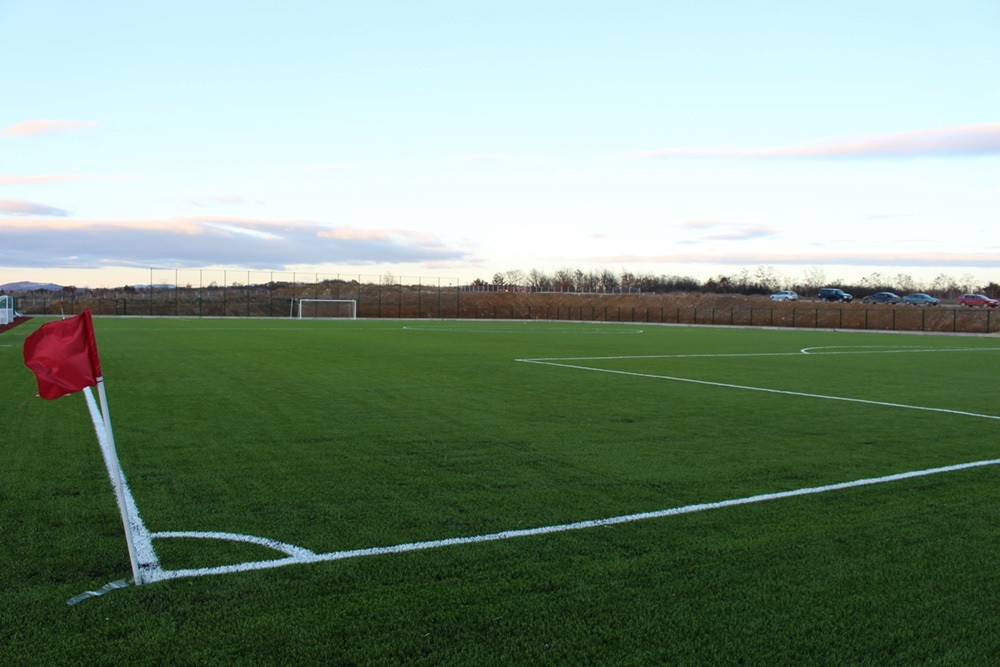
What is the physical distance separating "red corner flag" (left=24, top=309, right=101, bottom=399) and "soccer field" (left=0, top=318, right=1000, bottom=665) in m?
0.96

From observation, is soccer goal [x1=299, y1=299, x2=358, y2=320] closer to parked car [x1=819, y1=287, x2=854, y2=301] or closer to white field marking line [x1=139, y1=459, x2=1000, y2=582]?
parked car [x1=819, y1=287, x2=854, y2=301]

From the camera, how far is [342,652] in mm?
3586

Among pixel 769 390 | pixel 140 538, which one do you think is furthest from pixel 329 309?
pixel 140 538

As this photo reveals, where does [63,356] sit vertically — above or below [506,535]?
above

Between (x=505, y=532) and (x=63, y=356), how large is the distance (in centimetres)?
261

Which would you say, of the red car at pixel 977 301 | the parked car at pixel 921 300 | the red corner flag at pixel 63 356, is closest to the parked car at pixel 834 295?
the parked car at pixel 921 300

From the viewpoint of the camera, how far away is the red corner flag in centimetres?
435

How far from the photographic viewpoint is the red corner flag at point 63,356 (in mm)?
4352

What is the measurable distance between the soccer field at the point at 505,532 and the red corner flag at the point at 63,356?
0.96m

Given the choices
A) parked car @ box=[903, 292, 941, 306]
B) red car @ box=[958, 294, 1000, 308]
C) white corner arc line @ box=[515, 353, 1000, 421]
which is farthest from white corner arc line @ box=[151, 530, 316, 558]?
parked car @ box=[903, 292, 941, 306]

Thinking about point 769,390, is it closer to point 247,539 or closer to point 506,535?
point 506,535

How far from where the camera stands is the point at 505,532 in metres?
5.37

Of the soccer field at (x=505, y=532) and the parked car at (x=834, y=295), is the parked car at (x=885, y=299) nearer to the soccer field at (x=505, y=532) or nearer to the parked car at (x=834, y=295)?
the parked car at (x=834, y=295)

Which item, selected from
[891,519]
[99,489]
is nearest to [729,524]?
[891,519]
